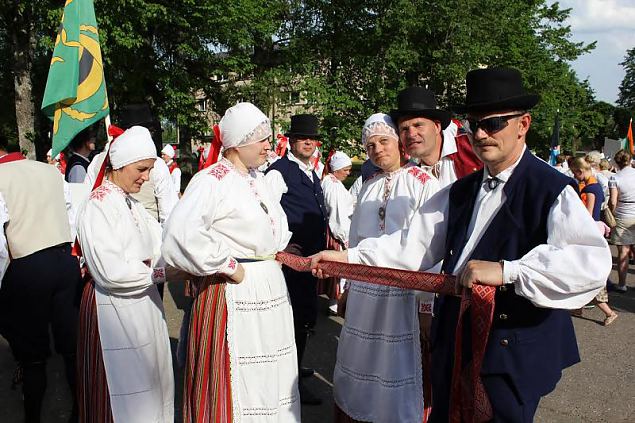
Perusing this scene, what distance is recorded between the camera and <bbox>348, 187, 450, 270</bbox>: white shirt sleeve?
249 centimetres

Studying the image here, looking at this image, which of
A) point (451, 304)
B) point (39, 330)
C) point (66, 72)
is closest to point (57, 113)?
point (66, 72)

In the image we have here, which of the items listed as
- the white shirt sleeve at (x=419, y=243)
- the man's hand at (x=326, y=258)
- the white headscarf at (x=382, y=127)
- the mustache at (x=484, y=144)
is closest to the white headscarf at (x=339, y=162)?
the white headscarf at (x=382, y=127)

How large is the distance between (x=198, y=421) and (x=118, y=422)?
0.50 m

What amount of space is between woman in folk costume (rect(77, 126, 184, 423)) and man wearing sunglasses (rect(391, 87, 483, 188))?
61.7 inches

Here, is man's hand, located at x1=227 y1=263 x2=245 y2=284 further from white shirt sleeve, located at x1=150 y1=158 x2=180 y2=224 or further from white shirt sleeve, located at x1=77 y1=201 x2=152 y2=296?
white shirt sleeve, located at x1=150 y1=158 x2=180 y2=224

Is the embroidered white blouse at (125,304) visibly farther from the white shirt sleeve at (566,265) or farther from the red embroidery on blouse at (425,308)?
the white shirt sleeve at (566,265)

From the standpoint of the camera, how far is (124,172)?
3.20 m

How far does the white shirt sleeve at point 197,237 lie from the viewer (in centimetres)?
269

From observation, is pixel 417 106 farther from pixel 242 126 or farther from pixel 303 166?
pixel 303 166

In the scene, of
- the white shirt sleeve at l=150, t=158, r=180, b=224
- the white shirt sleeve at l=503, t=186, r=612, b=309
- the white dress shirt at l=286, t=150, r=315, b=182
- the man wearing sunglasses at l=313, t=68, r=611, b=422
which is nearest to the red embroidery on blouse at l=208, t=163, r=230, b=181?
the man wearing sunglasses at l=313, t=68, r=611, b=422

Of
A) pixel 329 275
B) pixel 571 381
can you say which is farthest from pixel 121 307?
pixel 571 381

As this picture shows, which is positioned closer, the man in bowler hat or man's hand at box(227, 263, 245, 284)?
man's hand at box(227, 263, 245, 284)

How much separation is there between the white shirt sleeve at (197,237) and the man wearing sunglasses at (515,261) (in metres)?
1.17

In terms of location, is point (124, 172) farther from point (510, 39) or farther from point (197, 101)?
point (510, 39)
